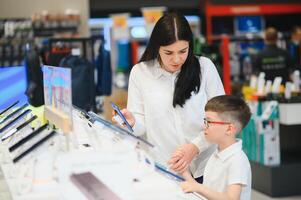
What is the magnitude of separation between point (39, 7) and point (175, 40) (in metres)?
9.31

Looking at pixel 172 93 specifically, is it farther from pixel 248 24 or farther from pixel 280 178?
pixel 248 24

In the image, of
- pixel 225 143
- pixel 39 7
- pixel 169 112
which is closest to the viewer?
pixel 225 143

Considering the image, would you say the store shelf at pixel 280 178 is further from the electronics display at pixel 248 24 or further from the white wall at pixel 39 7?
the electronics display at pixel 248 24

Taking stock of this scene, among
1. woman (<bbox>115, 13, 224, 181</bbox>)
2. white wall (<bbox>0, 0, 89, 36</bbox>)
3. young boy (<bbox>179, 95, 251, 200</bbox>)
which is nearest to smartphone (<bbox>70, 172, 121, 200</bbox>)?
young boy (<bbox>179, 95, 251, 200</bbox>)

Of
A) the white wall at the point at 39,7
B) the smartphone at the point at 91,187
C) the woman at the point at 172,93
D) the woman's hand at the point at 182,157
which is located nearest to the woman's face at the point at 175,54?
the woman at the point at 172,93

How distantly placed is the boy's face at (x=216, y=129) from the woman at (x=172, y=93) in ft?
0.73

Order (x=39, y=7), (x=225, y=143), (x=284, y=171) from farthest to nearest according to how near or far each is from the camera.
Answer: (x=39, y=7) → (x=284, y=171) → (x=225, y=143)

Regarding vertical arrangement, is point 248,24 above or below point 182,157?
below

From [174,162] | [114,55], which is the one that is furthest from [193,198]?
[114,55]

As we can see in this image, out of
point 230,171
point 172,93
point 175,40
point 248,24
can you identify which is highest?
point 175,40

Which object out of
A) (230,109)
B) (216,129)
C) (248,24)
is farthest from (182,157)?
(248,24)

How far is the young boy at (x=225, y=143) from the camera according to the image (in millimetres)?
2559

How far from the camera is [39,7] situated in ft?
38.3

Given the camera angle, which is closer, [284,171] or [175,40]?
[175,40]
